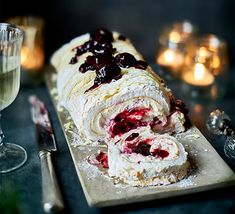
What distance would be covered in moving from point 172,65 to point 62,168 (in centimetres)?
100

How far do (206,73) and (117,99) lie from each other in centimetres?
73

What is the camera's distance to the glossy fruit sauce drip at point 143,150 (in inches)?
66.3

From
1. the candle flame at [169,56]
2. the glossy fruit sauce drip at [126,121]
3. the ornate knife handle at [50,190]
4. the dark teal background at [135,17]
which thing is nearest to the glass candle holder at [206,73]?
the candle flame at [169,56]

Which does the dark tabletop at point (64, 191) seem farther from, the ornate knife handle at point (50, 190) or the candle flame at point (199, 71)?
the candle flame at point (199, 71)

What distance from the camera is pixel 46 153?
72.1 inches

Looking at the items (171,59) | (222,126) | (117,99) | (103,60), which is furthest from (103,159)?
(171,59)

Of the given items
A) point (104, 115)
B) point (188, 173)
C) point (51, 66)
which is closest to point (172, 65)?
point (51, 66)

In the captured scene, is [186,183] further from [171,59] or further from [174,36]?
[174,36]

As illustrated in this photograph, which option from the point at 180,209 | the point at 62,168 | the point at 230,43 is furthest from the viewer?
the point at 230,43

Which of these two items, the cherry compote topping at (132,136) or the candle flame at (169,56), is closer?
the cherry compote topping at (132,136)

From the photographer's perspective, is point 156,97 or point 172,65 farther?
point 172,65

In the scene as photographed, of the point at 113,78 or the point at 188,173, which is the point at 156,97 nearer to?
the point at 113,78

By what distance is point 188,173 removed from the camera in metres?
1.71

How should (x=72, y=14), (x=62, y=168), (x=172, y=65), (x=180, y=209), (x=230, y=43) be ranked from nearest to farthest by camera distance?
1. (x=180, y=209)
2. (x=62, y=168)
3. (x=172, y=65)
4. (x=72, y=14)
5. (x=230, y=43)
